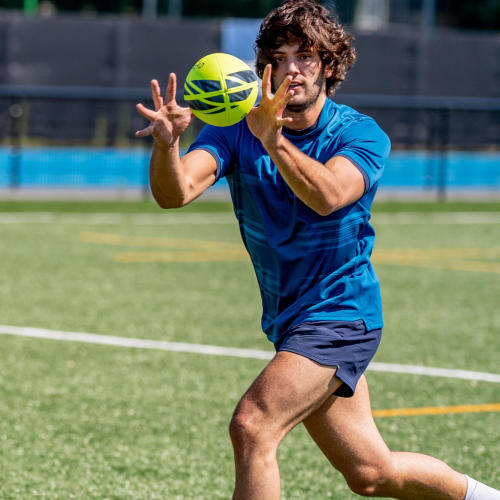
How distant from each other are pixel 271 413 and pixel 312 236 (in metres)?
0.73

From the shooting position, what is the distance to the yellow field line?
666cm

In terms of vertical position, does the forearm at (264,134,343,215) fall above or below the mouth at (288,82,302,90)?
below

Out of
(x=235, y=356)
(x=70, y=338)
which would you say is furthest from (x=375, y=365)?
(x=70, y=338)

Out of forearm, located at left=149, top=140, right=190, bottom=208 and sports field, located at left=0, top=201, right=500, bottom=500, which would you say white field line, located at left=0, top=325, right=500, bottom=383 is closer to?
sports field, located at left=0, top=201, right=500, bottom=500

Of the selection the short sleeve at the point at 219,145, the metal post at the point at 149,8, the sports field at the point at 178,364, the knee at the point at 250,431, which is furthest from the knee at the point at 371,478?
the metal post at the point at 149,8

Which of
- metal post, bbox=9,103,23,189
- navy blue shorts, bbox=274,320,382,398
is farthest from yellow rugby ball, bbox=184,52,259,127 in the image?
metal post, bbox=9,103,23,189

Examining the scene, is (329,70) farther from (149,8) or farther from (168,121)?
(149,8)

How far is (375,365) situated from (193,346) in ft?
4.99

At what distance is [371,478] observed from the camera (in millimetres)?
4008

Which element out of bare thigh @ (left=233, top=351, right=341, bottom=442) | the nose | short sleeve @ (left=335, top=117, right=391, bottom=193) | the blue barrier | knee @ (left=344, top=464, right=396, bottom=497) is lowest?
the blue barrier

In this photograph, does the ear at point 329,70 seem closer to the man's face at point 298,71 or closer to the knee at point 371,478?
the man's face at point 298,71

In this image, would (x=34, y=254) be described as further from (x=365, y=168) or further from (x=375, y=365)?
(x=365, y=168)

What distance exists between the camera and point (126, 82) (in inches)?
1372

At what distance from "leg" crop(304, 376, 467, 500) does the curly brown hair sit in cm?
127
